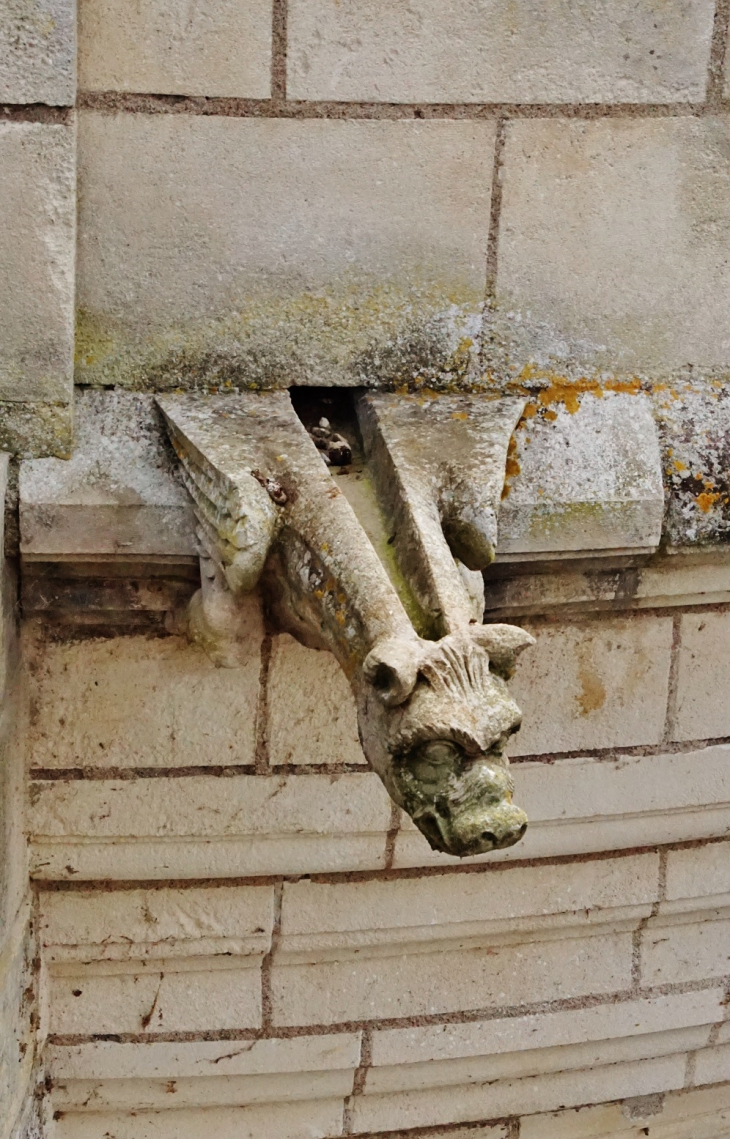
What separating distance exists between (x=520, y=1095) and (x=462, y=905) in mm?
616

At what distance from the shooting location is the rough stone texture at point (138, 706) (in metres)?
2.27

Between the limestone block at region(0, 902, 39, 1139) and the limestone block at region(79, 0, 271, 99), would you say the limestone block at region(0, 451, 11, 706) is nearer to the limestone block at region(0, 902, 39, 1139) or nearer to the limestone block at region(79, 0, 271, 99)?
the limestone block at region(0, 902, 39, 1139)

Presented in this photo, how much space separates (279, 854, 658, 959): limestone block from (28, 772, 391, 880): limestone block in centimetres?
12

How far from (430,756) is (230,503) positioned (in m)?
0.56

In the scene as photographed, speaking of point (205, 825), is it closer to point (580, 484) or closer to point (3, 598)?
point (3, 598)

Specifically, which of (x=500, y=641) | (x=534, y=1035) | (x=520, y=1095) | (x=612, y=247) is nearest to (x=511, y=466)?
(x=612, y=247)

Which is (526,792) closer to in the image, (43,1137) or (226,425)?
(226,425)

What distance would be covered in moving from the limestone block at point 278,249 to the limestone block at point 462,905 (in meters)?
1.14

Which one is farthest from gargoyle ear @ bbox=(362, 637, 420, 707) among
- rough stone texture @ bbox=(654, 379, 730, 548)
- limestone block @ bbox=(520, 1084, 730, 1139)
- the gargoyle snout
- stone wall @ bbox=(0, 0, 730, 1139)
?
limestone block @ bbox=(520, 1084, 730, 1139)

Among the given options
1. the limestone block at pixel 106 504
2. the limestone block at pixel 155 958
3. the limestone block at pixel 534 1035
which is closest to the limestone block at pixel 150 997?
the limestone block at pixel 155 958

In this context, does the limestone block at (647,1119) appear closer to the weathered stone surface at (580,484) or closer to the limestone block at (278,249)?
the weathered stone surface at (580,484)

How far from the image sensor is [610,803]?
2.56 meters

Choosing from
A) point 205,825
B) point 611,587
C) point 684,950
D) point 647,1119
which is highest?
point 611,587

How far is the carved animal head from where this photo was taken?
150 centimetres
